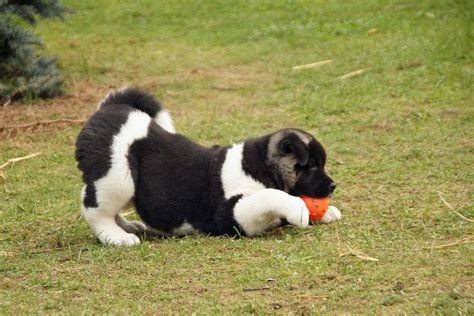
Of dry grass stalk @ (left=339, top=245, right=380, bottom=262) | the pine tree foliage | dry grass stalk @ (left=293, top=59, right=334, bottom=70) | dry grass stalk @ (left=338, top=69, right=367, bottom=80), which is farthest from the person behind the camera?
dry grass stalk @ (left=293, top=59, right=334, bottom=70)

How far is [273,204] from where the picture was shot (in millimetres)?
6848

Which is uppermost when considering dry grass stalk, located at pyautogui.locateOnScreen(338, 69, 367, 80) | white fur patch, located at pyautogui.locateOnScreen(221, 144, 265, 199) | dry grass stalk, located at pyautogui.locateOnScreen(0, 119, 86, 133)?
white fur patch, located at pyautogui.locateOnScreen(221, 144, 265, 199)

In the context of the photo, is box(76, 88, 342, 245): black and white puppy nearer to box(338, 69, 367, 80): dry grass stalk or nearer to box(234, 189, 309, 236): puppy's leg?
box(234, 189, 309, 236): puppy's leg

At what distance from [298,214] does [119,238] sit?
1398 millimetres

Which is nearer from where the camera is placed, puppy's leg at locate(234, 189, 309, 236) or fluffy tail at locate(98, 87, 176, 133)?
puppy's leg at locate(234, 189, 309, 236)

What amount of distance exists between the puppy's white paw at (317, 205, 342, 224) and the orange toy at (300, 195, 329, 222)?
0.06 meters

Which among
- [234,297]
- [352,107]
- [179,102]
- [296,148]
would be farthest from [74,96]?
[234,297]

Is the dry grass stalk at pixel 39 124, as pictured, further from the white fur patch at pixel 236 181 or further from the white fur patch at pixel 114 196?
the white fur patch at pixel 236 181

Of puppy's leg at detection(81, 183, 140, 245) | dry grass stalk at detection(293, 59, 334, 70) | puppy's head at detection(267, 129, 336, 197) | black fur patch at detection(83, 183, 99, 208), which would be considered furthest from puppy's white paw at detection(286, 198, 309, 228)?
dry grass stalk at detection(293, 59, 334, 70)

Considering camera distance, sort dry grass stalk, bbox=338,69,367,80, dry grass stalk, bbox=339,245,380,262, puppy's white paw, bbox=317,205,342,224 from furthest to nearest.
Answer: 1. dry grass stalk, bbox=338,69,367,80
2. puppy's white paw, bbox=317,205,342,224
3. dry grass stalk, bbox=339,245,380,262

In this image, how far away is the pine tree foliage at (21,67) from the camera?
12.7m

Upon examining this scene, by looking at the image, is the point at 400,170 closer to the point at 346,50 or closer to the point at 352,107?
the point at 352,107

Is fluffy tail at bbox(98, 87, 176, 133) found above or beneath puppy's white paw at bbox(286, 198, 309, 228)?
above

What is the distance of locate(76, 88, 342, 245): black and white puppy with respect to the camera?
279 inches
